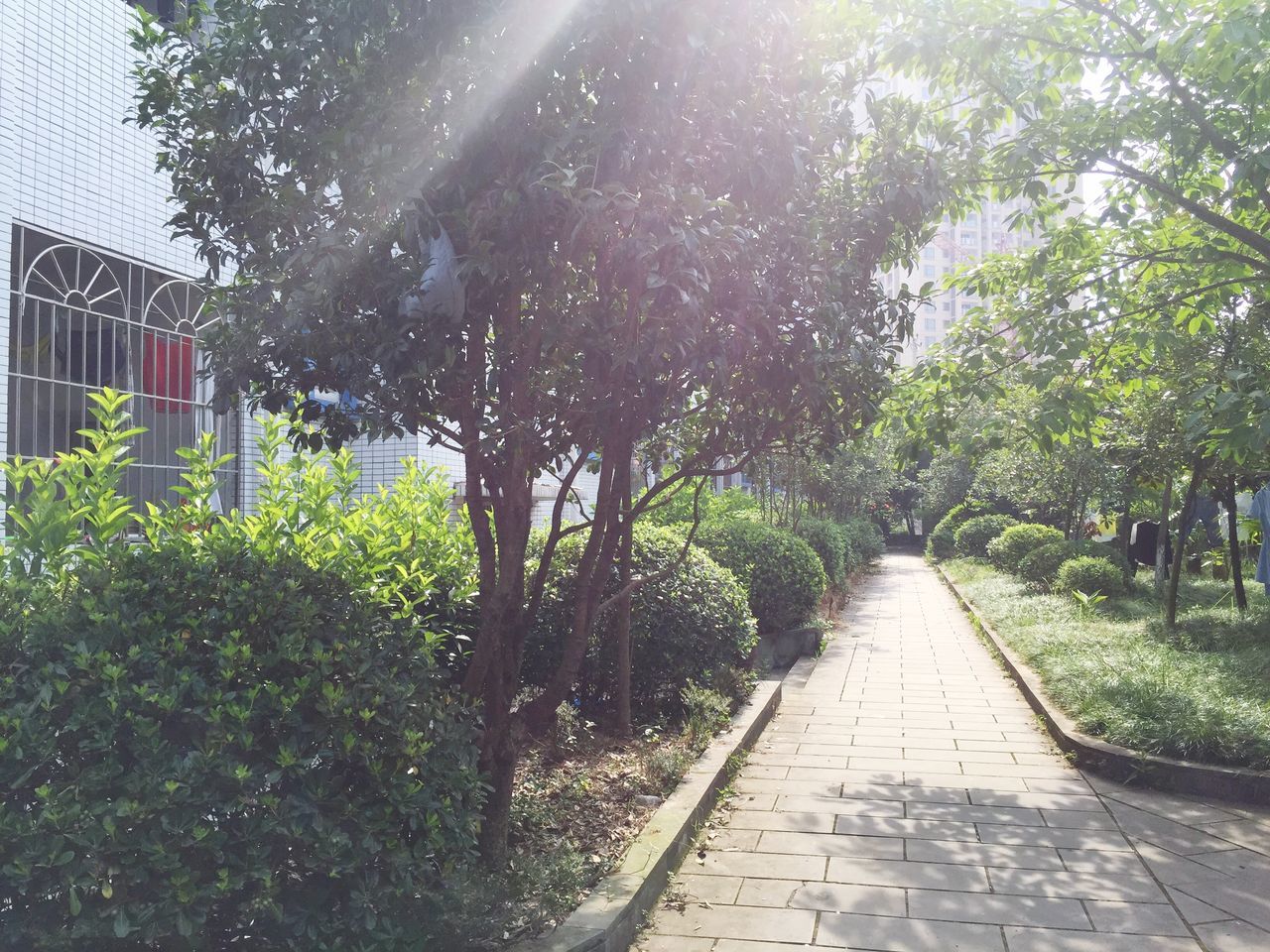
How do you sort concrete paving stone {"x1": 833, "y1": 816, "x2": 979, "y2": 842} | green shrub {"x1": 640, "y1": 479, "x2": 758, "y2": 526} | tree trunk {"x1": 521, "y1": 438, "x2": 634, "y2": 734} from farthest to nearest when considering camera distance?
green shrub {"x1": 640, "y1": 479, "x2": 758, "y2": 526}
concrete paving stone {"x1": 833, "y1": 816, "x2": 979, "y2": 842}
tree trunk {"x1": 521, "y1": 438, "x2": 634, "y2": 734}

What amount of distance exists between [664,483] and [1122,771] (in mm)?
3663

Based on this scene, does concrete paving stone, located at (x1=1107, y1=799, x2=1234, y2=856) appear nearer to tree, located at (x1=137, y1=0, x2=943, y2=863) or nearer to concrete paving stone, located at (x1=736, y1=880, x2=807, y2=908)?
concrete paving stone, located at (x1=736, y1=880, x2=807, y2=908)

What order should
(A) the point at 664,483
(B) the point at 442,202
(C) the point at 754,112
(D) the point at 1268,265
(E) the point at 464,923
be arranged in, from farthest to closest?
(D) the point at 1268,265
(A) the point at 664,483
(C) the point at 754,112
(B) the point at 442,202
(E) the point at 464,923

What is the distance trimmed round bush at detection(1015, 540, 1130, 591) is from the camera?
18.7m

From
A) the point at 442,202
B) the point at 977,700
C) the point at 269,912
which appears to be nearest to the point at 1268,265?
the point at 977,700

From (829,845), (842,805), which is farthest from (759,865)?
(842,805)

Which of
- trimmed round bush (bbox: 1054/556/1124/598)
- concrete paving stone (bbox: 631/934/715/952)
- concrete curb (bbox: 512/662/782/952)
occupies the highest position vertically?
trimmed round bush (bbox: 1054/556/1124/598)

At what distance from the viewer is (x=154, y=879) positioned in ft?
10.1

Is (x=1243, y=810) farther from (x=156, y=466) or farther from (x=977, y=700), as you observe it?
(x=156, y=466)

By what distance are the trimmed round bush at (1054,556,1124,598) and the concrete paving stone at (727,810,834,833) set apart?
39.5 feet

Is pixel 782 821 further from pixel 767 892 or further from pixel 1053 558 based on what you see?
pixel 1053 558

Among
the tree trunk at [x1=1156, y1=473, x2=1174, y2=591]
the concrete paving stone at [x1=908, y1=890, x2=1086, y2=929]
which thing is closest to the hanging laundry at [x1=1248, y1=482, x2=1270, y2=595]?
the tree trunk at [x1=1156, y1=473, x2=1174, y2=591]

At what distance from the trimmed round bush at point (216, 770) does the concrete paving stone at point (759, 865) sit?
2005 mm

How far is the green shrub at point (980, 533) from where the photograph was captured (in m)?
28.7
